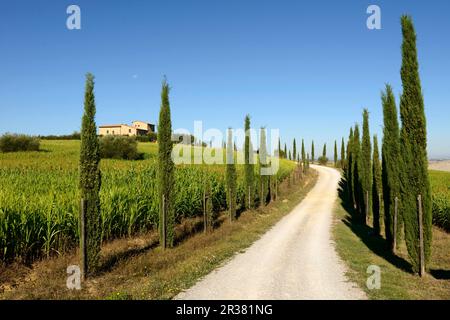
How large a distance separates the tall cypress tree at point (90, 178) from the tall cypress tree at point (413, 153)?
32.2ft

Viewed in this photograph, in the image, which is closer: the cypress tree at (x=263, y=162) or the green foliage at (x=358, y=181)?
the green foliage at (x=358, y=181)

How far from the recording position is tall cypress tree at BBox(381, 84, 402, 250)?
1530cm

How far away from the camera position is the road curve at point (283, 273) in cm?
823

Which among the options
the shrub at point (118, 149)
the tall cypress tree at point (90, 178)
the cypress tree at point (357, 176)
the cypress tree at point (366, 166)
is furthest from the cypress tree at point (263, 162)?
the tall cypress tree at point (90, 178)

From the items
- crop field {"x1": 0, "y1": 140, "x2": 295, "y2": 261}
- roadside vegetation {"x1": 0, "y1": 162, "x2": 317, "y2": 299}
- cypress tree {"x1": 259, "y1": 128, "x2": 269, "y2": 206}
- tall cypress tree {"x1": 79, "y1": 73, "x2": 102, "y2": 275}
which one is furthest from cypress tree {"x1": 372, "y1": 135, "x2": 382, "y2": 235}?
tall cypress tree {"x1": 79, "y1": 73, "x2": 102, "y2": 275}

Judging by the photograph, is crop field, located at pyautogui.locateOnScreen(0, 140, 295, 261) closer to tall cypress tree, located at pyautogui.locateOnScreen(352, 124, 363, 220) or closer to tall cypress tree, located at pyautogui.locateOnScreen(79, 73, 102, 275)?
tall cypress tree, located at pyautogui.locateOnScreen(79, 73, 102, 275)

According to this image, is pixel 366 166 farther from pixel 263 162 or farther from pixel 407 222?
pixel 407 222

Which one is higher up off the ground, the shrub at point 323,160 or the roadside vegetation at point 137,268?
the shrub at point 323,160

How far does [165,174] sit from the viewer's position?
→ 1418 centimetres

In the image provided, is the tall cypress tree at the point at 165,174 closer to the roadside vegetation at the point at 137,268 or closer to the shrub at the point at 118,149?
the roadside vegetation at the point at 137,268

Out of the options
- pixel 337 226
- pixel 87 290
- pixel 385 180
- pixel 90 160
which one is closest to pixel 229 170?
pixel 337 226

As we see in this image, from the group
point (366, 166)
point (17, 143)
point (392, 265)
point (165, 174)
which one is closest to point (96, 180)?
point (165, 174)

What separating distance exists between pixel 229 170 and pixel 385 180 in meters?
9.75

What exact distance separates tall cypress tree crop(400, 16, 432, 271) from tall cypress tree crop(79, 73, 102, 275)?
9.83 metres
